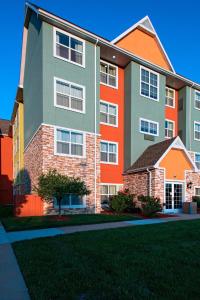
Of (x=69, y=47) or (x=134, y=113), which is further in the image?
(x=134, y=113)

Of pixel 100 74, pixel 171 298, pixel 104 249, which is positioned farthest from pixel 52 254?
pixel 100 74

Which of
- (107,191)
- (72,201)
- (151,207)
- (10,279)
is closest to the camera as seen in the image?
(10,279)

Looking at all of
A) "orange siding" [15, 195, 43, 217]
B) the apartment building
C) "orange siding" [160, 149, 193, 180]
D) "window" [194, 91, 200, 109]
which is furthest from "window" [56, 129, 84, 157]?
"window" [194, 91, 200, 109]

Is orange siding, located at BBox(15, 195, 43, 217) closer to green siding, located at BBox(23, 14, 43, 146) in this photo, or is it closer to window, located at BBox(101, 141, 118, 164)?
green siding, located at BBox(23, 14, 43, 146)

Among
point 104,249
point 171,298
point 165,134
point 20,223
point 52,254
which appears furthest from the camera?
point 165,134

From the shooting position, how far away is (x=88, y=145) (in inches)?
672

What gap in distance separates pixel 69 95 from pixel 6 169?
1814 cm

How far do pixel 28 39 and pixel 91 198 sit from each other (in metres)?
13.6

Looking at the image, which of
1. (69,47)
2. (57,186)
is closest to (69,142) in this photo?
(57,186)

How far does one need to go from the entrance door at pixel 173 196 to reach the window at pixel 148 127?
487 centimetres

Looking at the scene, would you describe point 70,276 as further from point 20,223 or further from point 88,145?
point 88,145

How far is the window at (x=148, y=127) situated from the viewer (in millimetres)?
20719

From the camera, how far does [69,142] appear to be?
16344 mm

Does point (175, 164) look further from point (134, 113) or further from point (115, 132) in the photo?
point (115, 132)
